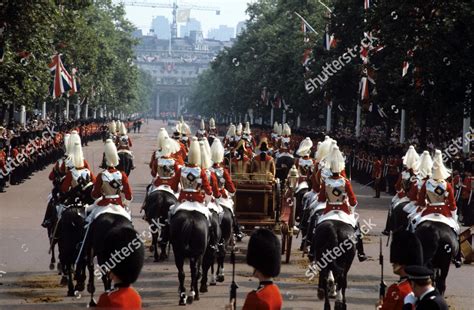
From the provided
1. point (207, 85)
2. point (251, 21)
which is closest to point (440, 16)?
point (251, 21)

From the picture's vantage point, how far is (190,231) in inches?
627

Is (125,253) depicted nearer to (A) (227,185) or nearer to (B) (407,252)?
(B) (407,252)

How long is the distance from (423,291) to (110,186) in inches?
323

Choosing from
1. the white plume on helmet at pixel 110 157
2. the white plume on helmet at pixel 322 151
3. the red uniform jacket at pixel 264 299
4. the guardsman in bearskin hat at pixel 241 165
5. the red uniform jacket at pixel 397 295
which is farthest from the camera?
the guardsman in bearskin hat at pixel 241 165

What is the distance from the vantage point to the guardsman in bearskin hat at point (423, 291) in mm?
8180

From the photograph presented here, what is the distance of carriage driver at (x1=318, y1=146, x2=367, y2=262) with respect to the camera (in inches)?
630

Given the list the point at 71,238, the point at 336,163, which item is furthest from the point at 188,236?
the point at 336,163

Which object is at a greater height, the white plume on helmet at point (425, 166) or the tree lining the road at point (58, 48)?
the tree lining the road at point (58, 48)

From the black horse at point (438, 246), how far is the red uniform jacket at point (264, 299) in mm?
6747

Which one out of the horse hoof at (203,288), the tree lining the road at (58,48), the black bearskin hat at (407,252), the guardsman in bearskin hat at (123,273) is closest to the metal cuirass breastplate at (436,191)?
the horse hoof at (203,288)

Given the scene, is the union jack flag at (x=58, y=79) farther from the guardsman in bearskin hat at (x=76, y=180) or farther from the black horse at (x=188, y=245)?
the black horse at (x=188, y=245)

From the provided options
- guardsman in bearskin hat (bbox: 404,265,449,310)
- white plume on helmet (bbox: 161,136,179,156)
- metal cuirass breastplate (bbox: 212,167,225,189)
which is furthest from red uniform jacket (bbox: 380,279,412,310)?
white plume on helmet (bbox: 161,136,179,156)

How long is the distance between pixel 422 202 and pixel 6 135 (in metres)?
26.4

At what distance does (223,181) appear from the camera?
1930 centimetres
